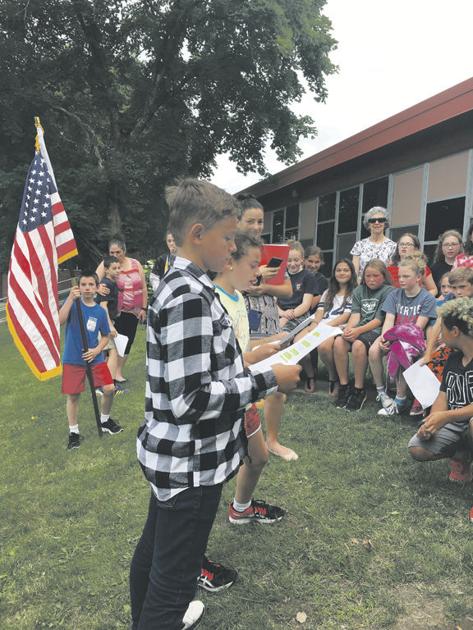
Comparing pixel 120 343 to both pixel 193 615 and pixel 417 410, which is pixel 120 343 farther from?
pixel 193 615

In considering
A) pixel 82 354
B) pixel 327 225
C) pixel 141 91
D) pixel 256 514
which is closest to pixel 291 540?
pixel 256 514

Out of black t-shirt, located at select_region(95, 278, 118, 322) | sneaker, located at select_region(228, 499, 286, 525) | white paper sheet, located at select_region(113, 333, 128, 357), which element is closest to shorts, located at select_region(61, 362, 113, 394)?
white paper sheet, located at select_region(113, 333, 128, 357)

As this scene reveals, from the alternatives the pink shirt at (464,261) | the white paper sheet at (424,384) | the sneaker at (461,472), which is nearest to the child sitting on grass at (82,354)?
the white paper sheet at (424,384)

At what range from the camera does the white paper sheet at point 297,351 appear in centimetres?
174

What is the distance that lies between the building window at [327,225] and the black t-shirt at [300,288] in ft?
23.6

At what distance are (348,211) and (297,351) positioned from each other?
10.4m

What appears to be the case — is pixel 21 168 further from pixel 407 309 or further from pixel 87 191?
pixel 407 309

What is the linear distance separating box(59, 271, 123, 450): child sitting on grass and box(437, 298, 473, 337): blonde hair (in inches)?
122

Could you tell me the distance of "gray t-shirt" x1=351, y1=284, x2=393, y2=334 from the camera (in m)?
5.04

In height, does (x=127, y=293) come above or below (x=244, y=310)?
below

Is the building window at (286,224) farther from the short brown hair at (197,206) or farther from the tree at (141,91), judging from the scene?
the short brown hair at (197,206)

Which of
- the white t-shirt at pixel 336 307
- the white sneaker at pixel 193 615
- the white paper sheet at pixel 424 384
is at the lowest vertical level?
the white sneaker at pixel 193 615

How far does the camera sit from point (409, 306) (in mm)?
4664

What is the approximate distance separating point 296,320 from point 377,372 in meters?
1.03
